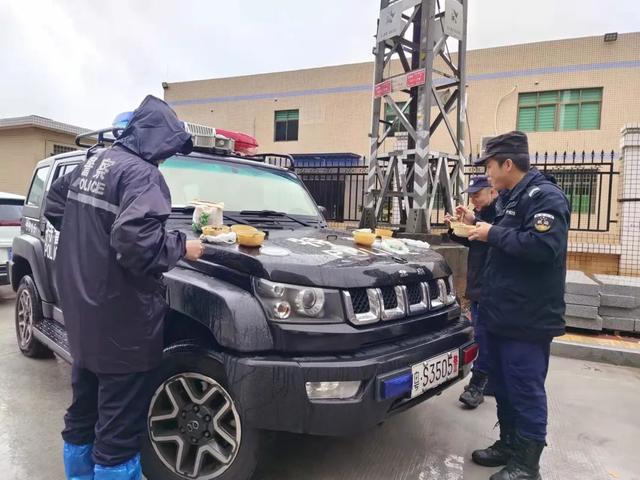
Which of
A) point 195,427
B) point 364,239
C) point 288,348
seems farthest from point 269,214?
point 195,427

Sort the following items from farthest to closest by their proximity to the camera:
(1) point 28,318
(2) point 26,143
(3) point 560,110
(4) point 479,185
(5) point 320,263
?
(2) point 26,143 < (3) point 560,110 < (1) point 28,318 < (4) point 479,185 < (5) point 320,263

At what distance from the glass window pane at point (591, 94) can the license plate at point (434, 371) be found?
16970mm

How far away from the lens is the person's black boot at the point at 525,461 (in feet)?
8.21

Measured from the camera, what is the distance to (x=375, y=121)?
7320 millimetres

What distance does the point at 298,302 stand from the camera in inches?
86.7

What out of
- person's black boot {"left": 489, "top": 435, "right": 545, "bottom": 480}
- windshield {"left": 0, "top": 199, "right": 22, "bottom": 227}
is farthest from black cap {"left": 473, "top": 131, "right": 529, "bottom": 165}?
windshield {"left": 0, "top": 199, "right": 22, "bottom": 227}

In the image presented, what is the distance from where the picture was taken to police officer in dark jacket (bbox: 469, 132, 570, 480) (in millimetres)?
2457

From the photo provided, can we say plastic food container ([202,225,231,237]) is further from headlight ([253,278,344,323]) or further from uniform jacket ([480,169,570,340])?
uniform jacket ([480,169,570,340])

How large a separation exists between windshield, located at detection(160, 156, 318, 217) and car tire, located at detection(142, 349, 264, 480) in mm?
1238

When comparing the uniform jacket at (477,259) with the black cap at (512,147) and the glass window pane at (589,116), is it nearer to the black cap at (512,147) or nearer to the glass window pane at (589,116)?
the black cap at (512,147)

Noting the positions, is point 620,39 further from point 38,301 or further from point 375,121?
point 38,301

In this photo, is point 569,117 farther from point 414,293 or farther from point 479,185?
point 414,293

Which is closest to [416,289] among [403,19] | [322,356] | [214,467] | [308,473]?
[322,356]

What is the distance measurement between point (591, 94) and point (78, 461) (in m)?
18.7
